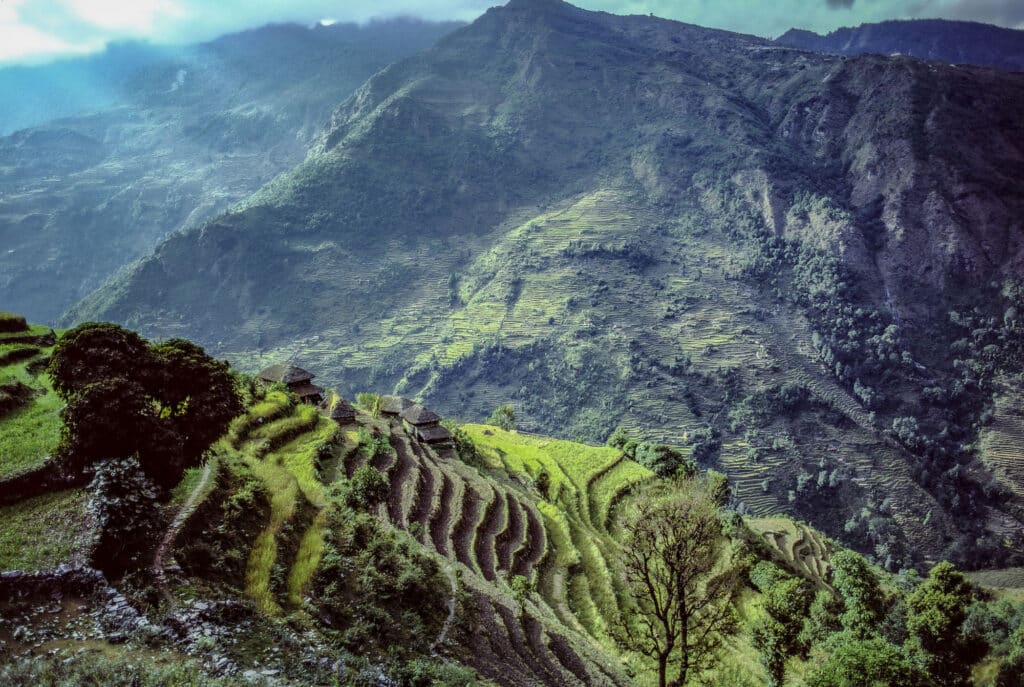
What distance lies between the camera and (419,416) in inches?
2040

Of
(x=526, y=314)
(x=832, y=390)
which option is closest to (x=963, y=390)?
(x=832, y=390)

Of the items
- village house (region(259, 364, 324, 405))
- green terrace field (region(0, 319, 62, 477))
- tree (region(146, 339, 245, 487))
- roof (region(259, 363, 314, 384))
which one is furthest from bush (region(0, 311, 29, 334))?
roof (region(259, 363, 314, 384))

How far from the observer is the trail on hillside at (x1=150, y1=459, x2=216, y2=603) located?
54.4 feet

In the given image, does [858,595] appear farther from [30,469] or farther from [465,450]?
[30,469]

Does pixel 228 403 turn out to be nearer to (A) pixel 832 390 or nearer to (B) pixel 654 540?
(B) pixel 654 540

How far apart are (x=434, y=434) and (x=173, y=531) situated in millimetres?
32356

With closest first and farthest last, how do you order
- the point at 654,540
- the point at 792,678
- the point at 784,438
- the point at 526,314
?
1. the point at 654,540
2. the point at 792,678
3. the point at 784,438
4. the point at 526,314

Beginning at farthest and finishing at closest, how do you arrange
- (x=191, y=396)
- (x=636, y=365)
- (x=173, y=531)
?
(x=636, y=365)
(x=191, y=396)
(x=173, y=531)

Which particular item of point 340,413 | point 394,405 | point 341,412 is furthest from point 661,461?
point 340,413

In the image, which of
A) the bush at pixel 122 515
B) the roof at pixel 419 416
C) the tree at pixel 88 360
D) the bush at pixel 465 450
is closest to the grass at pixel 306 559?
the bush at pixel 122 515

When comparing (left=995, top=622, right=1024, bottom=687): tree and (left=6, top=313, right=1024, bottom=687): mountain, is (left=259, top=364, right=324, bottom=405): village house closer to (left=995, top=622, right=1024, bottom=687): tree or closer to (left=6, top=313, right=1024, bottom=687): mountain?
(left=6, top=313, right=1024, bottom=687): mountain

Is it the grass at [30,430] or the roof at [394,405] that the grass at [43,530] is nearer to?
the grass at [30,430]

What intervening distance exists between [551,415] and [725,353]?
52.1 metres

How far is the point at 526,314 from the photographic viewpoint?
183 meters
